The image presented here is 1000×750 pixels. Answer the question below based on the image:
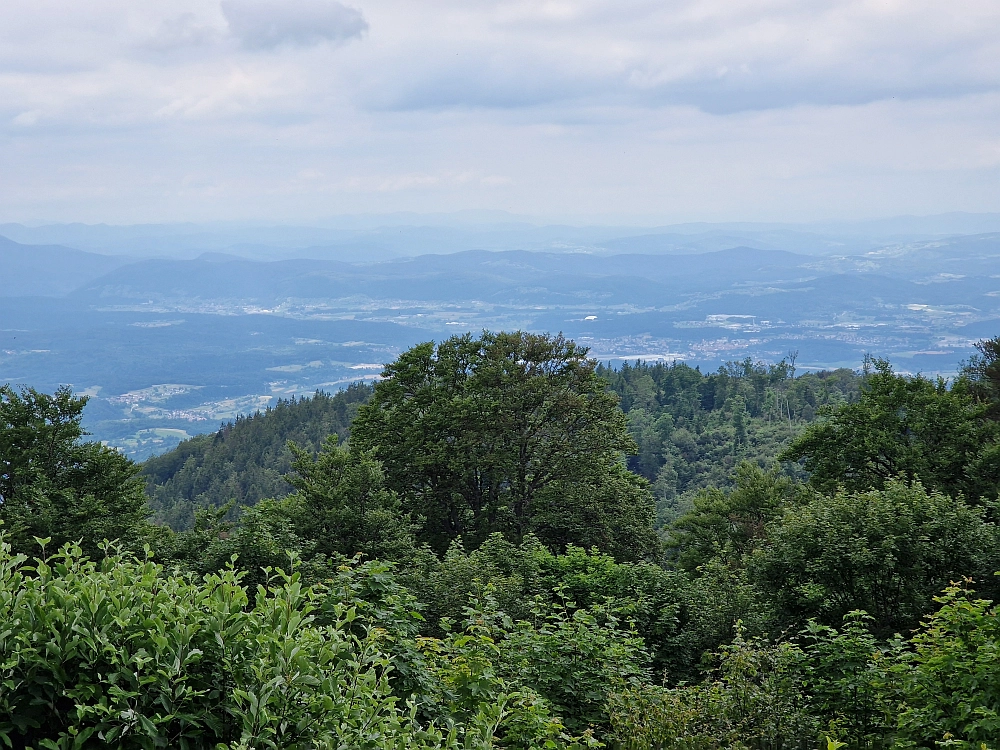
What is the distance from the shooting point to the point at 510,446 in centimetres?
3006

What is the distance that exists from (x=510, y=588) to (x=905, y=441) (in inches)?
623

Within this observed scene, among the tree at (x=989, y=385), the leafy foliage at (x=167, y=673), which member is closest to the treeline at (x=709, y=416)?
the tree at (x=989, y=385)

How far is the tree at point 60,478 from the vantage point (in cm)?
2136

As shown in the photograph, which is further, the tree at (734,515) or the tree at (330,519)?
the tree at (734,515)

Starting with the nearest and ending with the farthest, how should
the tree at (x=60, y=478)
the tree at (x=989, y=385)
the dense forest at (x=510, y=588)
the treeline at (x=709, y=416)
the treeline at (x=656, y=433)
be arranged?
the dense forest at (x=510, y=588)
the tree at (x=60, y=478)
the tree at (x=989, y=385)
the treeline at (x=709, y=416)
the treeline at (x=656, y=433)

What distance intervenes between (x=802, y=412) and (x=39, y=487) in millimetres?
96060

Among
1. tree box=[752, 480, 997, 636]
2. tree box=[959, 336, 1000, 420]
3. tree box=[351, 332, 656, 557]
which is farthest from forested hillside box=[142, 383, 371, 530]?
tree box=[752, 480, 997, 636]

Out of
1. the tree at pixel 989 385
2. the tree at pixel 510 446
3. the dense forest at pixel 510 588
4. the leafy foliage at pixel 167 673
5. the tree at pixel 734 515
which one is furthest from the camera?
the tree at pixel 734 515

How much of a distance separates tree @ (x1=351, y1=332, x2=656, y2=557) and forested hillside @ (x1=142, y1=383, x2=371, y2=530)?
2733 inches

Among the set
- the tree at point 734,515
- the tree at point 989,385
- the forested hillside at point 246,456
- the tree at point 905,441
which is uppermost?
the tree at point 989,385

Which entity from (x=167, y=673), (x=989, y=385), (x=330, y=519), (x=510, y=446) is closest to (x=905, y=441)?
(x=989, y=385)

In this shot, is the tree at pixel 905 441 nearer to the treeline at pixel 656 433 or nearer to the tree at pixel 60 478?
the tree at pixel 60 478

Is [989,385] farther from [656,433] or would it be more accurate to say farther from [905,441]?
[656,433]

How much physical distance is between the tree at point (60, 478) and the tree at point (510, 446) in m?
8.12
